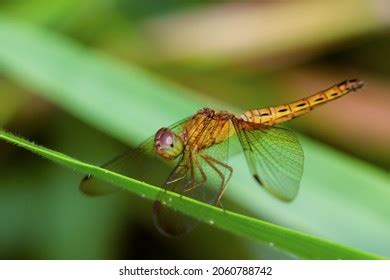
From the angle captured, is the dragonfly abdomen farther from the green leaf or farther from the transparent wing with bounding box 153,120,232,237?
the green leaf

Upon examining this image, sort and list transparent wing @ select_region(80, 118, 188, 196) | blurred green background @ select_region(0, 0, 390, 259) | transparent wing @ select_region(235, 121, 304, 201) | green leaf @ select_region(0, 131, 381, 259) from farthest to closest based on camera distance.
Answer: blurred green background @ select_region(0, 0, 390, 259) → transparent wing @ select_region(80, 118, 188, 196) → transparent wing @ select_region(235, 121, 304, 201) → green leaf @ select_region(0, 131, 381, 259)

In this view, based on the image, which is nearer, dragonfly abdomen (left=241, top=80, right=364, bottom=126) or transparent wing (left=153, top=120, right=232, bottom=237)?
transparent wing (left=153, top=120, right=232, bottom=237)

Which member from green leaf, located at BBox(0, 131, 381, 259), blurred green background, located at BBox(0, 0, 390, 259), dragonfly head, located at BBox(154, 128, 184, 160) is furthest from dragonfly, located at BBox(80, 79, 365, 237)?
green leaf, located at BBox(0, 131, 381, 259)

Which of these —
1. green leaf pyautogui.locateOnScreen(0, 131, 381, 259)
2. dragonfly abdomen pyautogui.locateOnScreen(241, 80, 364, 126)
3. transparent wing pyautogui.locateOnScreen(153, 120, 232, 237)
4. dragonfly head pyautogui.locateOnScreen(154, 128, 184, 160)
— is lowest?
green leaf pyautogui.locateOnScreen(0, 131, 381, 259)

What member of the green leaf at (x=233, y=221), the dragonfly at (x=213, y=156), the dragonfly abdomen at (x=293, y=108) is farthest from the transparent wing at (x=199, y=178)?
the green leaf at (x=233, y=221)

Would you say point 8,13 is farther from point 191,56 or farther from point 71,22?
point 191,56
